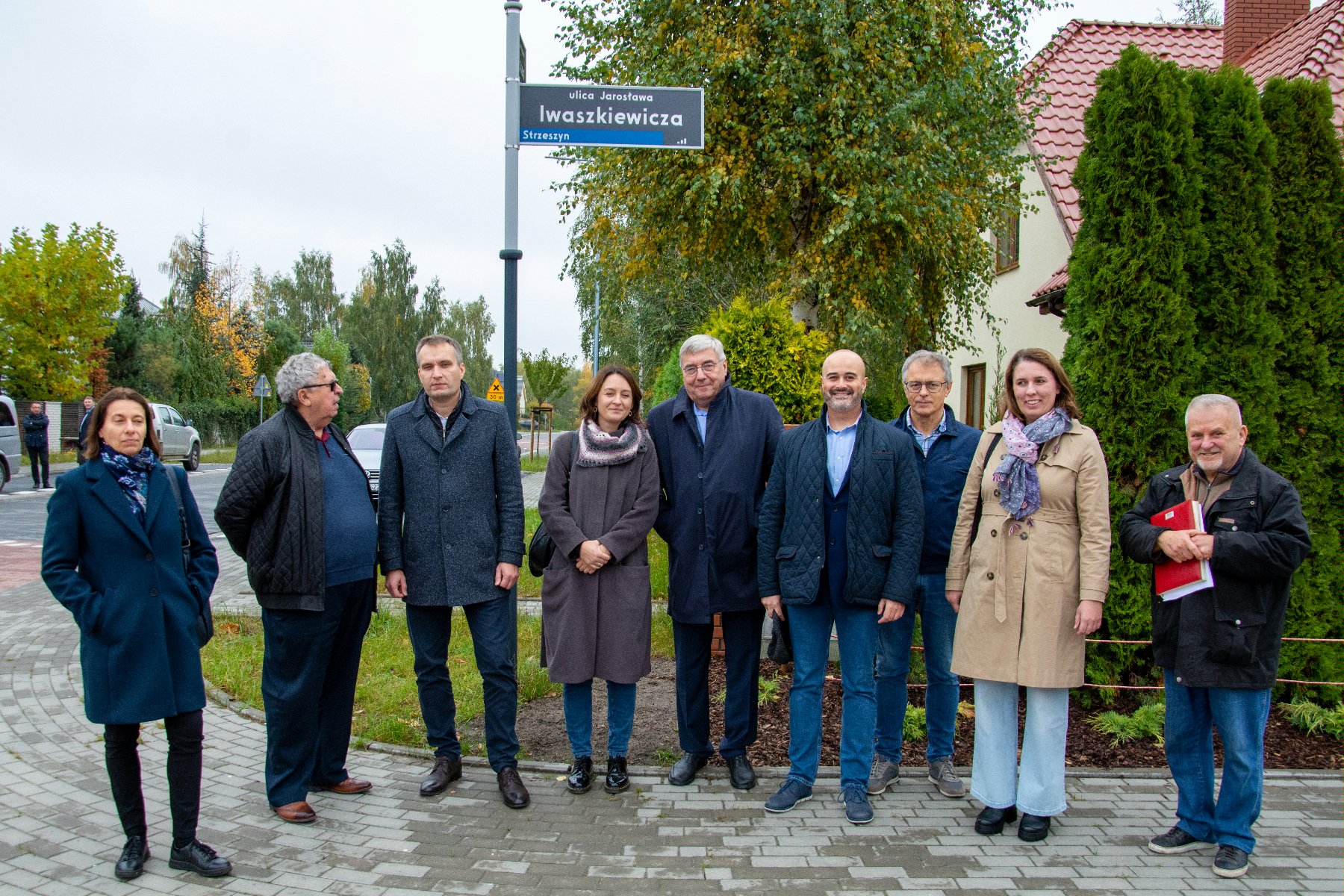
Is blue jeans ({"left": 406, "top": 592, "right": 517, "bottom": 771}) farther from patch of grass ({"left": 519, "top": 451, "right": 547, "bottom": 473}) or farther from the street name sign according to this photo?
patch of grass ({"left": 519, "top": 451, "right": 547, "bottom": 473})

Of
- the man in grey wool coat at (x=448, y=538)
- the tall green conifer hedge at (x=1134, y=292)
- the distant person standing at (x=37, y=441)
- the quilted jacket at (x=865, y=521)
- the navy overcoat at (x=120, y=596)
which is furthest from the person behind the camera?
the distant person standing at (x=37, y=441)

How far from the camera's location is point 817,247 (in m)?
11.9

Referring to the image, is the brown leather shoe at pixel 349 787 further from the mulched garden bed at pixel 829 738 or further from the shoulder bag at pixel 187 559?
the shoulder bag at pixel 187 559

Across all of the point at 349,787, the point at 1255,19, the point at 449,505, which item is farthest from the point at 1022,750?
the point at 1255,19

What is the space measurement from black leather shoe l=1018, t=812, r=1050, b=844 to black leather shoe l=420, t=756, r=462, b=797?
2493mm

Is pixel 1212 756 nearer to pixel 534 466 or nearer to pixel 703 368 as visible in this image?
pixel 703 368

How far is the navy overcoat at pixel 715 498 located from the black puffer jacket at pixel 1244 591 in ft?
5.59

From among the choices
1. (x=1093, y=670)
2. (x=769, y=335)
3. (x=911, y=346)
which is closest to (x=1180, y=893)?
(x=1093, y=670)

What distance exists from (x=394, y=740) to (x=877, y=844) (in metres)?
2.57

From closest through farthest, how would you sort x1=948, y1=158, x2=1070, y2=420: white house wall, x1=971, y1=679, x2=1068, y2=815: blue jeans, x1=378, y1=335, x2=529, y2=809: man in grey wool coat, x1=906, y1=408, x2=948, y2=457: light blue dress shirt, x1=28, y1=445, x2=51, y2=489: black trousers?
x1=971, y1=679, x2=1068, y2=815: blue jeans
x1=378, y1=335, x2=529, y2=809: man in grey wool coat
x1=906, y1=408, x2=948, y2=457: light blue dress shirt
x1=948, y1=158, x2=1070, y2=420: white house wall
x1=28, y1=445, x2=51, y2=489: black trousers

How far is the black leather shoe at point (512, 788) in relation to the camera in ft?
13.3

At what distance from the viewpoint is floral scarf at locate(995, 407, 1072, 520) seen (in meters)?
3.79

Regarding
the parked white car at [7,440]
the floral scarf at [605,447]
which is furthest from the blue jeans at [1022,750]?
the parked white car at [7,440]

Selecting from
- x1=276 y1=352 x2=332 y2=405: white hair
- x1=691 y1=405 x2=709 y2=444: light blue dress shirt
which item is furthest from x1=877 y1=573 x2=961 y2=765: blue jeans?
x1=276 y1=352 x2=332 y2=405: white hair
